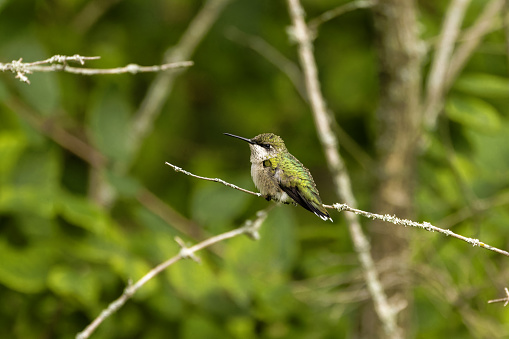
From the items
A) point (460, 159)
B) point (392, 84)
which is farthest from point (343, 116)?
point (392, 84)

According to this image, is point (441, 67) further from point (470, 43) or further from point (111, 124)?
point (111, 124)

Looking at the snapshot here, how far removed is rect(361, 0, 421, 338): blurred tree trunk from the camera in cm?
413

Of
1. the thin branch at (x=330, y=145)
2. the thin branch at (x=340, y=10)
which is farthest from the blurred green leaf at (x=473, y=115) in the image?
the thin branch at (x=330, y=145)

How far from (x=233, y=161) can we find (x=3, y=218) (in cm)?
237

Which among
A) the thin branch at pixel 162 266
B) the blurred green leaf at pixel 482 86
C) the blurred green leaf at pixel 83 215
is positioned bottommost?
the thin branch at pixel 162 266

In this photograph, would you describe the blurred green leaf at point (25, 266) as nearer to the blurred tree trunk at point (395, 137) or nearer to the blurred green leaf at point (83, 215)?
the blurred green leaf at point (83, 215)

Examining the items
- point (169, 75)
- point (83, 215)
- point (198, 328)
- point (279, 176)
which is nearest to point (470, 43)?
point (169, 75)

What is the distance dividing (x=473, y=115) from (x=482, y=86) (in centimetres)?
21

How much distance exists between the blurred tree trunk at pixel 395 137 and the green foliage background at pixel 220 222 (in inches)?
5.5

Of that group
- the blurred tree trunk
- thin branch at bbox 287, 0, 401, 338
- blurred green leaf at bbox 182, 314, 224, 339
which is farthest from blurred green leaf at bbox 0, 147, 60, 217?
the blurred tree trunk

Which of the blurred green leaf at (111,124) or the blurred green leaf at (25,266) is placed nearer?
the blurred green leaf at (25,266)

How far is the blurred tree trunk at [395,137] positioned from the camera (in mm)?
4133

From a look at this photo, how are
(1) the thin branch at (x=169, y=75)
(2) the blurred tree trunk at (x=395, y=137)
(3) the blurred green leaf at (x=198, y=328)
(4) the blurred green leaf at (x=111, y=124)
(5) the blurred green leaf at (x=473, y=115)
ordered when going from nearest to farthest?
(2) the blurred tree trunk at (x=395, y=137) → (3) the blurred green leaf at (x=198, y=328) → (5) the blurred green leaf at (x=473, y=115) → (4) the blurred green leaf at (x=111, y=124) → (1) the thin branch at (x=169, y=75)

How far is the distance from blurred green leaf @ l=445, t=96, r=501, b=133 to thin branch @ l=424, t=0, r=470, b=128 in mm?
154
